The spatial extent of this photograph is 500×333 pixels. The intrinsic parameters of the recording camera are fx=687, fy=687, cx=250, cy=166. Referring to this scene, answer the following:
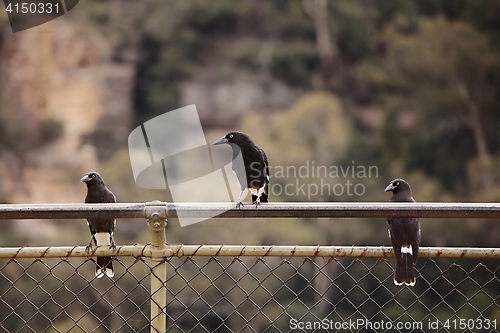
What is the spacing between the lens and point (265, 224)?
16328 millimetres

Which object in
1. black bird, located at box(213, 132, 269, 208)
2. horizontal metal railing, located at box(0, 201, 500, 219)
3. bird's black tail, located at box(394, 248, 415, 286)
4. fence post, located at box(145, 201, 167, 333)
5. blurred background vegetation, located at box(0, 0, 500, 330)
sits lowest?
blurred background vegetation, located at box(0, 0, 500, 330)

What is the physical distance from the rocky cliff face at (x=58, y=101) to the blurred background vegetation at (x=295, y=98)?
0.06 metres

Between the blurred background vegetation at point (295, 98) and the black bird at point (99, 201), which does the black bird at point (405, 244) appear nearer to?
the black bird at point (99, 201)

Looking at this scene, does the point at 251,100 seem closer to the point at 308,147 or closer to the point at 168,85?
the point at 168,85

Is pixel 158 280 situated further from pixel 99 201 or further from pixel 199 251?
pixel 99 201

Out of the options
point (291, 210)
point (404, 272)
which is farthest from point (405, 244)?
point (291, 210)

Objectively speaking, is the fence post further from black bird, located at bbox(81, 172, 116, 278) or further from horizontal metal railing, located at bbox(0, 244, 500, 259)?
black bird, located at bbox(81, 172, 116, 278)

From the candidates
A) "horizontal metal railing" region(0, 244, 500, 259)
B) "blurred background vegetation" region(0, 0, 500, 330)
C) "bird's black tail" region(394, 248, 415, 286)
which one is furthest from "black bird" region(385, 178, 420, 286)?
"blurred background vegetation" region(0, 0, 500, 330)

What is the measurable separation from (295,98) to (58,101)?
326 inches

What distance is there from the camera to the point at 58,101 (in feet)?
72.2

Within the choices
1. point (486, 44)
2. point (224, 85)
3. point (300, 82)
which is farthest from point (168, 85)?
point (486, 44)

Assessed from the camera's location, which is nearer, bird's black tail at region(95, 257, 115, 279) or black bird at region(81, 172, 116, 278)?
bird's black tail at region(95, 257, 115, 279)

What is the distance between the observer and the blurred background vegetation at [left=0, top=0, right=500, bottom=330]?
59.7ft

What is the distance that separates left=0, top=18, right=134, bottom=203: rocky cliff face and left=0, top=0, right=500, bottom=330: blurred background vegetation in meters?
0.06
